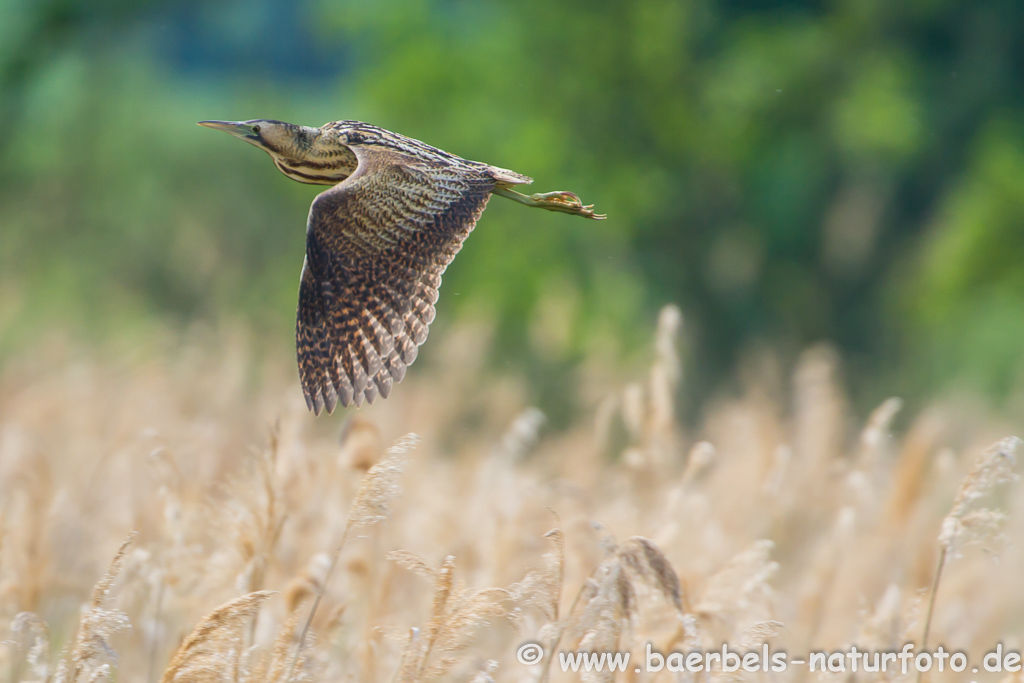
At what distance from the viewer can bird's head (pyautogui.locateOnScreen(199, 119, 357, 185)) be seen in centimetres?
453

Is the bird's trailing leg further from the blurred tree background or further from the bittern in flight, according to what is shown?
the blurred tree background

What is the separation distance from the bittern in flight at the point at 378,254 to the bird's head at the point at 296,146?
0.09 metres

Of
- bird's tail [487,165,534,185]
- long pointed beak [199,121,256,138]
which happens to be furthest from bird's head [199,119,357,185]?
bird's tail [487,165,534,185]

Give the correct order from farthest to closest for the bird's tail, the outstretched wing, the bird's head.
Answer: the bird's head
the bird's tail
the outstretched wing

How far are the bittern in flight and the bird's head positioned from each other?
0.09 meters

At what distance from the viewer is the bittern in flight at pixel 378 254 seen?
4.17m

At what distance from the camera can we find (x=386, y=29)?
19969 mm

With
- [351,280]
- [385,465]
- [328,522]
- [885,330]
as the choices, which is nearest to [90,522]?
[328,522]

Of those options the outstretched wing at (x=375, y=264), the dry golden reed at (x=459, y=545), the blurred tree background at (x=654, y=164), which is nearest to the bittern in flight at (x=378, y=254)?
the outstretched wing at (x=375, y=264)

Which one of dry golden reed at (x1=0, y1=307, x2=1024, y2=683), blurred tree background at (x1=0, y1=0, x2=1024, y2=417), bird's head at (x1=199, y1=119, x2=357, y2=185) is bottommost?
dry golden reed at (x1=0, y1=307, x2=1024, y2=683)

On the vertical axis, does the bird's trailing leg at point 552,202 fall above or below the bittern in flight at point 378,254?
above

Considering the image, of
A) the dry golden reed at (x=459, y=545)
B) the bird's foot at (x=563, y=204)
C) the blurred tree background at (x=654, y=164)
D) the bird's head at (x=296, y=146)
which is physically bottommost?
the dry golden reed at (x=459, y=545)

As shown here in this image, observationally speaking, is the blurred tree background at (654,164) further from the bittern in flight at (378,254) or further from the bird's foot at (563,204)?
the bittern in flight at (378,254)

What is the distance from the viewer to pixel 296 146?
180 inches
